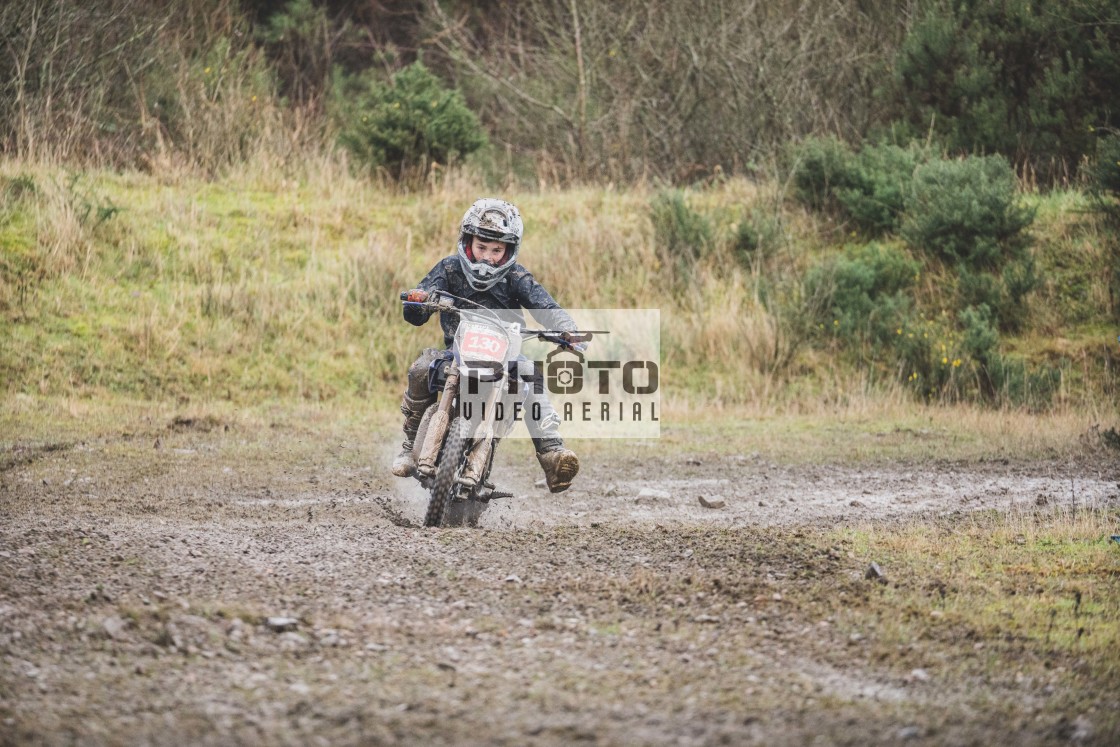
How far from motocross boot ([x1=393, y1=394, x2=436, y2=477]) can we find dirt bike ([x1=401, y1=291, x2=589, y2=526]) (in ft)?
0.29

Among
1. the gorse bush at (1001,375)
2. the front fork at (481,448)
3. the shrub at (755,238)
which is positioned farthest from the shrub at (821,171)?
the front fork at (481,448)

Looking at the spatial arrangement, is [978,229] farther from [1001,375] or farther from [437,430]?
[437,430]

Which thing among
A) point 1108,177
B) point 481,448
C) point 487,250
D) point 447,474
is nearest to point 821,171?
point 1108,177

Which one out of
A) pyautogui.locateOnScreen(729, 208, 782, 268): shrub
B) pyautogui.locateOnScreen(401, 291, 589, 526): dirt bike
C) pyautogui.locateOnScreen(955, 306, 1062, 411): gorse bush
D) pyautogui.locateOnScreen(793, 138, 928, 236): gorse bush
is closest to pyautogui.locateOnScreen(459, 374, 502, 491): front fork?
pyautogui.locateOnScreen(401, 291, 589, 526): dirt bike

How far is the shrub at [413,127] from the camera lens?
19.5m

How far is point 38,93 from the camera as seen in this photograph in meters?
18.5

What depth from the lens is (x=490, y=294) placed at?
26.7ft

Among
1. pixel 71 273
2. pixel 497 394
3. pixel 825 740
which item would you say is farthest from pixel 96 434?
pixel 825 740

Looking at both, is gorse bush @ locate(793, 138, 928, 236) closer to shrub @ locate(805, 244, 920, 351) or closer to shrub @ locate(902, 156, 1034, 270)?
shrub @ locate(902, 156, 1034, 270)

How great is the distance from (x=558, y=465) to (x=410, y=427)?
113 centimetres


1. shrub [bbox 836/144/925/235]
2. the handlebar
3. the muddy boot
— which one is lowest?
the muddy boot

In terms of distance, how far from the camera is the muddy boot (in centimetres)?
786

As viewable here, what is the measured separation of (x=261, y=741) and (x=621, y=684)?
133cm

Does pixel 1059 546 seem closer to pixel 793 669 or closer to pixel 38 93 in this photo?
pixel 793 669
